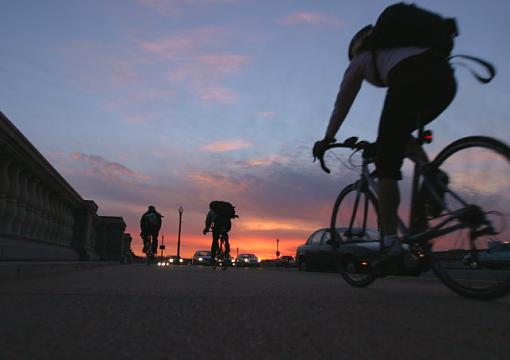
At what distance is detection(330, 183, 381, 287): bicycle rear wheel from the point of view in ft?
15.6

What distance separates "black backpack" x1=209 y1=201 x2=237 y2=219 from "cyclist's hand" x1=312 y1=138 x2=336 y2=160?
9.65m

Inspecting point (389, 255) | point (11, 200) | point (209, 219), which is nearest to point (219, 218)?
point (209, 219)

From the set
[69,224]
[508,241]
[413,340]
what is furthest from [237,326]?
[69,224]

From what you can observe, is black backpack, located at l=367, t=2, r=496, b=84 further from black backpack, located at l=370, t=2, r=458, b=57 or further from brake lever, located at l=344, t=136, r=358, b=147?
brake lever, located at l=344, t=136, r=358, b=147

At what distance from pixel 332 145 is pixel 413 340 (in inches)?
104

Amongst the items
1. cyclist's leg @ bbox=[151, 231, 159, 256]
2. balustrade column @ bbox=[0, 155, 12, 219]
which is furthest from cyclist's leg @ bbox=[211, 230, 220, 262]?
balustrade column @ bbox=[0, 155, 12, 219]

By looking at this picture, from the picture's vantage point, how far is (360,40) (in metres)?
3.95

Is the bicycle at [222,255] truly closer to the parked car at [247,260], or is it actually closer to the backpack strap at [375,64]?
the backpack strap at [375,64]

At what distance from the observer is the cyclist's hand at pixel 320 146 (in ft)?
14.4

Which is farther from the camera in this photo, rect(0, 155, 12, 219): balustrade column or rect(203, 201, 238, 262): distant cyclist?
rect(203, 201, 238, 262): distant cyclist

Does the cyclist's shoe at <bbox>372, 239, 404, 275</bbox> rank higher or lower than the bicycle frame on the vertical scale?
lower

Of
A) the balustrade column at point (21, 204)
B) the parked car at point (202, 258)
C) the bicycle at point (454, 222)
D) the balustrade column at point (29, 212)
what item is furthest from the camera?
the parked car at point (202, 258)

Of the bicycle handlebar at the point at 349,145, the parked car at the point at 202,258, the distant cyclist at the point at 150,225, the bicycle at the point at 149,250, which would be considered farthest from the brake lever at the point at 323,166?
the parked car at the point at 202,258

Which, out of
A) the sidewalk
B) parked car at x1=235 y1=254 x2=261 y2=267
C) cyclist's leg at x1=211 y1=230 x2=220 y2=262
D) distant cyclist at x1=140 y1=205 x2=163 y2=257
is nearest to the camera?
the sidewalk
